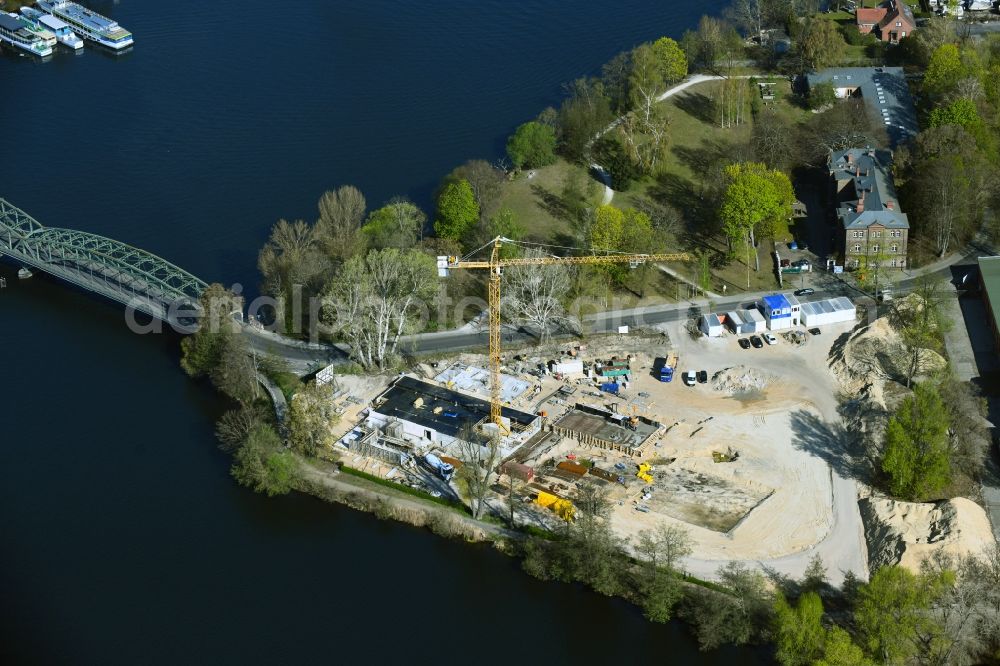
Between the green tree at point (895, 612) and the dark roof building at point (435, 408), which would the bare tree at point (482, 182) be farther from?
the green tree at point (895, 612)

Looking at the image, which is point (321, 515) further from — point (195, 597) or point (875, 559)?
point (875, 559)

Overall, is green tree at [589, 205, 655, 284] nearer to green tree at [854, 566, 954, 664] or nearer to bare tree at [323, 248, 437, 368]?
bare tree at [323, 248, 437, 368]

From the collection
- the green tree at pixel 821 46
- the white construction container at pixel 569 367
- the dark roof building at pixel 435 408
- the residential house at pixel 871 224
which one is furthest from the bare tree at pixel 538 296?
the green tree at pixel 821 46

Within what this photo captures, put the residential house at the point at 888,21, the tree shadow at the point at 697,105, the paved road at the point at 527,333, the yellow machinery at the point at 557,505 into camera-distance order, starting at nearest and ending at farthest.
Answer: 1. the yellow machinery at the point at 557,505
2. the paved road at the point at 527,333
3. the tree shadow at the point at 697,105
4. the residential house at the point at 888,21

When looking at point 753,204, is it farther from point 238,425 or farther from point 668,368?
point 238,425

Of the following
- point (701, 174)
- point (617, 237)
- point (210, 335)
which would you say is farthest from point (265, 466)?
point (701, 174)

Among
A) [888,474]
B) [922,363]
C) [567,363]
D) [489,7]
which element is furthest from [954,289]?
[489,7]
